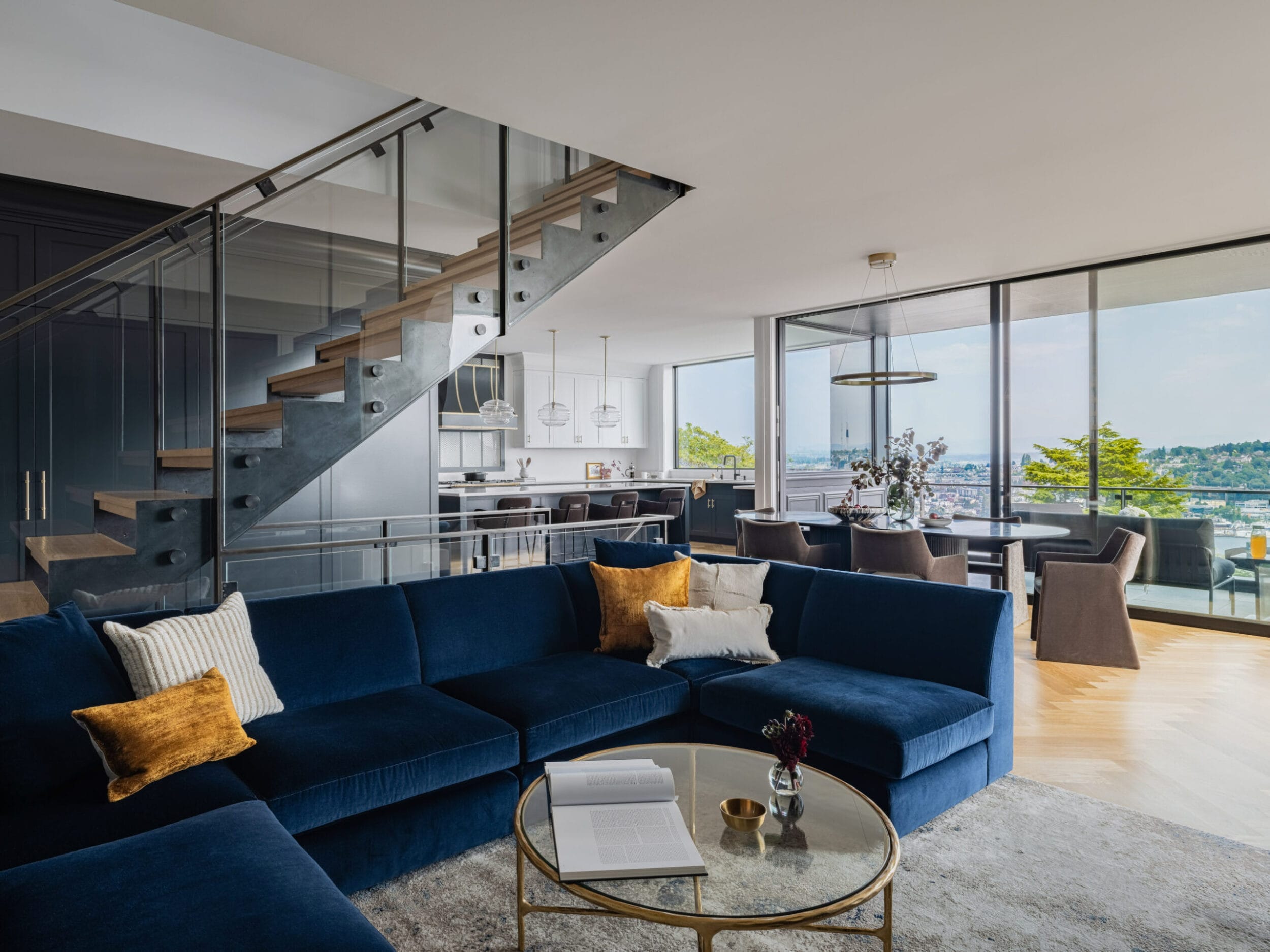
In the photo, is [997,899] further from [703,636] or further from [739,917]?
[703,636]

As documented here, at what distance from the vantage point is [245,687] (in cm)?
227

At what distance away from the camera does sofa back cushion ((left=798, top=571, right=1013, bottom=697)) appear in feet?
8.79

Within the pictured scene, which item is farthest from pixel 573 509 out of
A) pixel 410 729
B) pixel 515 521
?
pixel 410 729

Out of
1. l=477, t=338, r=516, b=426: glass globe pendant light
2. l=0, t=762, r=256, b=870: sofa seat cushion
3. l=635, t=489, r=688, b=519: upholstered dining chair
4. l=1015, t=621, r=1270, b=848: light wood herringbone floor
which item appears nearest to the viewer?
l=0, t=762, r=256, b=870: sofa seat cushion

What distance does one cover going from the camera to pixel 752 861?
158 cm

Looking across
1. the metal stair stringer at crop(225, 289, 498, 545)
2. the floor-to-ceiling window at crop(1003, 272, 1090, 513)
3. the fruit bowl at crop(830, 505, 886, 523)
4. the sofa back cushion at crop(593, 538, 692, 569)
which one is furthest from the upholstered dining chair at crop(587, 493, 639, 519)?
the metal stair stringer at crop(225, 289, 498, 545)

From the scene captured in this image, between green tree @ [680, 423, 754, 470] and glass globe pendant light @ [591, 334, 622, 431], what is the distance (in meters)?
1.07

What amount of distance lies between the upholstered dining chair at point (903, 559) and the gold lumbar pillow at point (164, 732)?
3325 millimetres

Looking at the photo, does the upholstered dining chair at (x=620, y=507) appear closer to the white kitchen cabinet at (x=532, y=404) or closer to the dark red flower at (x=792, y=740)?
the white kitchen cabinet at (x=532, y=404)

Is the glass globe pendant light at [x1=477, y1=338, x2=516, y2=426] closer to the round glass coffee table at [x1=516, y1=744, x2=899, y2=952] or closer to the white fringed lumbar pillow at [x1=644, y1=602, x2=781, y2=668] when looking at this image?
the white fringed lumbar pillow at [x1=644, y1=602, x2=781, y2=668]

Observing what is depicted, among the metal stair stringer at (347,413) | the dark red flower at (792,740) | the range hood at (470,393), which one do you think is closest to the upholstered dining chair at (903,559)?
the metal stair stringer at (347,413)

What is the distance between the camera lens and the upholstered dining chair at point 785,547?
4.93 meters

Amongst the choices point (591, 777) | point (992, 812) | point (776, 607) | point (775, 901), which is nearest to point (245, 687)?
point (591, 777)

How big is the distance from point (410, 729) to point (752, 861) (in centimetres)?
114
